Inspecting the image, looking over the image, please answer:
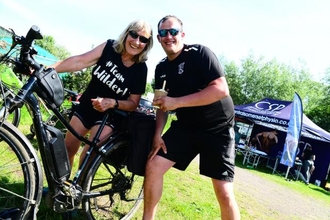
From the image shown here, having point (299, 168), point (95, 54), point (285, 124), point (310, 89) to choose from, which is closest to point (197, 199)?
point (95, 54)

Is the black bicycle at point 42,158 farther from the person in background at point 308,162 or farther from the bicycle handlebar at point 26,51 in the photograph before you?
the person in background at point 308,162

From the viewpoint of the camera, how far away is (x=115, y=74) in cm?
307

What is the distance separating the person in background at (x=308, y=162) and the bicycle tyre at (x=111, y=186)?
517 inches

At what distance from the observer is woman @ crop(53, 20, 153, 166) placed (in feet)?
10.00

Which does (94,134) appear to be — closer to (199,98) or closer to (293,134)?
(199,98)

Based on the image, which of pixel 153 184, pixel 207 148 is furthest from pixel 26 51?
pixel 207 148

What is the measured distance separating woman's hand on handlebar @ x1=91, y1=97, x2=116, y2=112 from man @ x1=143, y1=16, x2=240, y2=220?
61 centimetres

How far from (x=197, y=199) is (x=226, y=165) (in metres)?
2.33

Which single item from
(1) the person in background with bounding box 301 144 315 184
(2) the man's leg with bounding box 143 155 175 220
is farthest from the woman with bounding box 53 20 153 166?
(1) the person in background with bounding box 301 144 315 184

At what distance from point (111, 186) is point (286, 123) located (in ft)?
39.2

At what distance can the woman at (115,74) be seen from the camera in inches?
120

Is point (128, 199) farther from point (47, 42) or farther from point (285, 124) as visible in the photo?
point (47, 42)

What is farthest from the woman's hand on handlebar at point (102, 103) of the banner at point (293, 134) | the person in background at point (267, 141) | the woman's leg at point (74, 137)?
the person in background at point (267, 141)

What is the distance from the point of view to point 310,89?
4794cm
